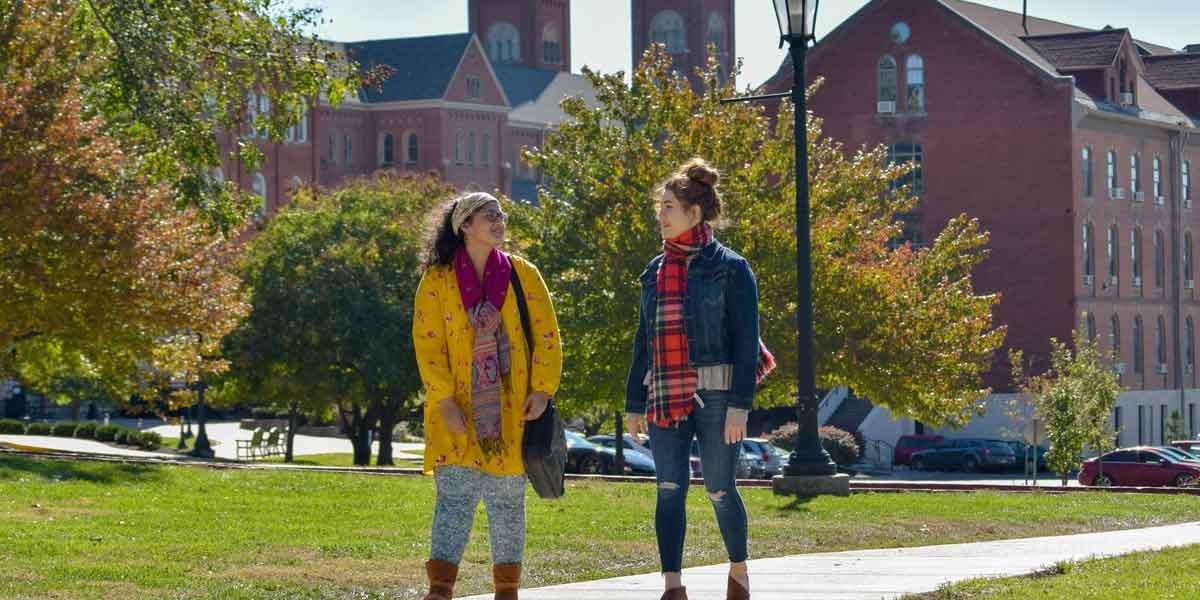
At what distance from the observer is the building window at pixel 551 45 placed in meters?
152

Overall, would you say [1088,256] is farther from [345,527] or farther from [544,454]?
[544,454]

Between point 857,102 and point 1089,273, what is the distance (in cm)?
974

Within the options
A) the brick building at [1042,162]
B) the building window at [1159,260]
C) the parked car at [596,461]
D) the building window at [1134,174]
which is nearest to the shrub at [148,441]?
the parked car at [596,461]

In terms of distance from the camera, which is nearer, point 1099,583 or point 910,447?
point 1099,583

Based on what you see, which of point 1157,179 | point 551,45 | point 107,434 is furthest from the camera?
point 551,45

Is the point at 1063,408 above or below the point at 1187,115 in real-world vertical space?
below

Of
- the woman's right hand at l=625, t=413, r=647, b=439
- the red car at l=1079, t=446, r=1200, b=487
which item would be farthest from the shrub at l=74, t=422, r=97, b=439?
the woman's right hand at l=625, t=413, r=647, b=439

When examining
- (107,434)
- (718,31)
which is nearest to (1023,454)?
(107,434)

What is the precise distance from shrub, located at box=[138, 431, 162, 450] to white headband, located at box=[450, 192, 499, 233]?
53758mm

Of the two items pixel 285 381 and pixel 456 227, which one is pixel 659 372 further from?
pixel 285 381

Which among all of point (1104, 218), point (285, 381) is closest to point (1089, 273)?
point (1104, 218)

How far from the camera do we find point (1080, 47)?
70.2 meters

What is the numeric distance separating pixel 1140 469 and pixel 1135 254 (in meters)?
24.1

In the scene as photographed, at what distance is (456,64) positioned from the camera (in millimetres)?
117062
